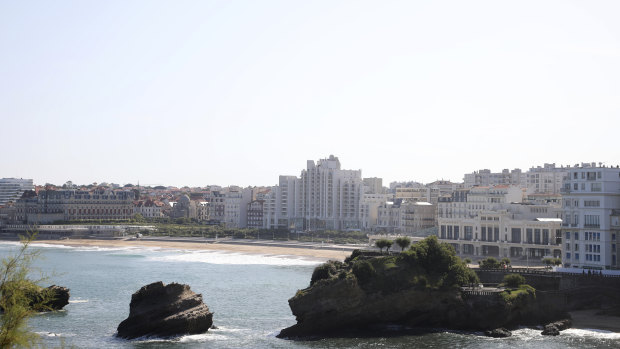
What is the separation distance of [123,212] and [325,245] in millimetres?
79793

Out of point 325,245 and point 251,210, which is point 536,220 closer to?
point 325,245

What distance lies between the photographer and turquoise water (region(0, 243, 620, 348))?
4947cm

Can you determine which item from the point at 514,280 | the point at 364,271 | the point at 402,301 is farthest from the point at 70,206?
the point at 514,280

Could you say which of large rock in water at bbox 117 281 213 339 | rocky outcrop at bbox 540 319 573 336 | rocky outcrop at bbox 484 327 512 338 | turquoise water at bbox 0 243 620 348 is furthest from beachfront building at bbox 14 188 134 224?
rocky outcrop at bbox 540 319 573 336

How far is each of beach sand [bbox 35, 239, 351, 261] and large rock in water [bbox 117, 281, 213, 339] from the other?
61786mm

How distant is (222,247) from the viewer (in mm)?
141250

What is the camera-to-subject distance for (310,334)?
5212 centimetres

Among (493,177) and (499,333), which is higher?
(493,177)

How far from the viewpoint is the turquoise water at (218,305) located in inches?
1948

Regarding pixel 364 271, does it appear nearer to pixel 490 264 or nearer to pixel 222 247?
pixel 490 264

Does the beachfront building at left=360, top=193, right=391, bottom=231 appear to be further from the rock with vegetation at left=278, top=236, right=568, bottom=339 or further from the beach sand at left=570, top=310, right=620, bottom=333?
the rock with vegetation at left=278, top=236, right=568, bottom=339

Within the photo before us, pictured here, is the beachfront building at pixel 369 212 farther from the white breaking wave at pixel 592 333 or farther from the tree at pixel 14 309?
the tree at pixel 14 309

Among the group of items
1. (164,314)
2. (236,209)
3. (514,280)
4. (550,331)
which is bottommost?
(550,331)

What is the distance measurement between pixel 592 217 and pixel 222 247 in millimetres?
85912
